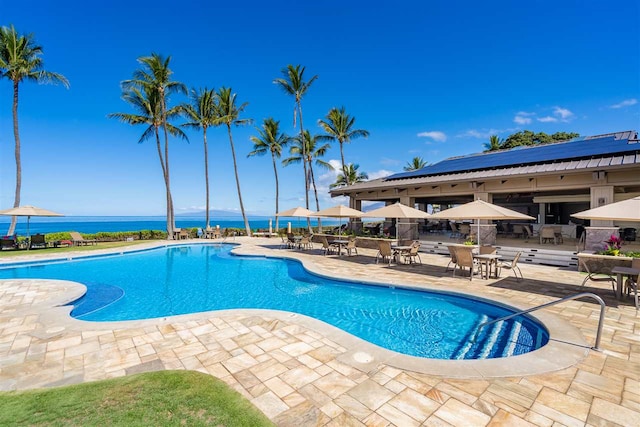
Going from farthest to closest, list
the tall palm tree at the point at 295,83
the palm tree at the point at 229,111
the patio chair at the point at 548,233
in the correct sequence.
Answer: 1. the palm tree at the point at 229,111
2. the tall palm tree at the point at 295,83
3. the patio chair at the point at 548,233

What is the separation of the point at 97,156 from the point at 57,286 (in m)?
30.2

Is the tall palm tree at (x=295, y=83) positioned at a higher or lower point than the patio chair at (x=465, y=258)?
higher

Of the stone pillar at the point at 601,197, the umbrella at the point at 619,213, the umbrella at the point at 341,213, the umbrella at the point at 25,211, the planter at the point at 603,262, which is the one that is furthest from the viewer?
the umbrella at the point at 25,211

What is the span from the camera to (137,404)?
2834 millimetres

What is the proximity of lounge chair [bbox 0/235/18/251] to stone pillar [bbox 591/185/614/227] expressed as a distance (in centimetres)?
2840

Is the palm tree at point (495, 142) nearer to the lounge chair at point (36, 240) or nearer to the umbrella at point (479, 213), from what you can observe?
the umbrella at point (479, 213)

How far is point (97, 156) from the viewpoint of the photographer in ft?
104

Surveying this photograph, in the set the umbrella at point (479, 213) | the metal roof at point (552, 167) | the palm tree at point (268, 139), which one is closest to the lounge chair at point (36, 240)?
the palm tree at point (268, 139)

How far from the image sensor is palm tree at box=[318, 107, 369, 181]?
26.2 m

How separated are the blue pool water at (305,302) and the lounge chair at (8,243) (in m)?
5.59

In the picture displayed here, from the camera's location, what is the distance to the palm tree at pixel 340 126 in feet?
86.1

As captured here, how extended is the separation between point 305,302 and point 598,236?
432 inches

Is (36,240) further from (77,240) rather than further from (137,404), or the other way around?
(137,404)

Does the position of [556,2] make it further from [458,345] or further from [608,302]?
[458,345]
